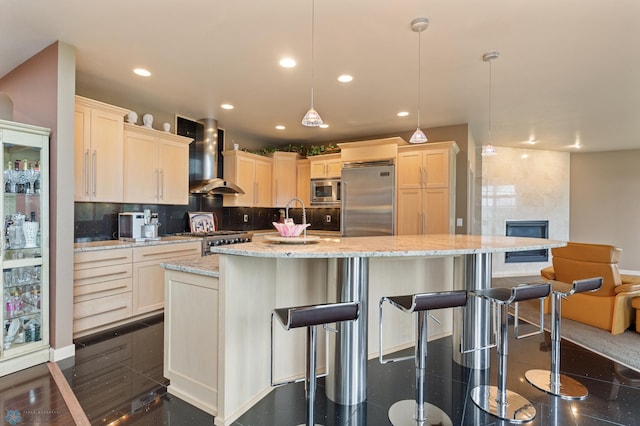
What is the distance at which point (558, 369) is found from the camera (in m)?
2.43

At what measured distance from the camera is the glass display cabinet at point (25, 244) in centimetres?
259

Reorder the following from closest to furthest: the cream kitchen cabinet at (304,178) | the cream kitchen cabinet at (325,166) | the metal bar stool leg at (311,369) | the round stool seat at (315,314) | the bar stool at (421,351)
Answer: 1. the round stool seat at (315,314)
2. the metal bar stool leg at (311,369)
3. the bar stool at (421,351)
4. the cream kitchen cabinet at (325,166)
5. the cream kitchen cabinet at (304,178)

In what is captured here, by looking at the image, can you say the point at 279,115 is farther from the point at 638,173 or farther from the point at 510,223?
the point at 638,173

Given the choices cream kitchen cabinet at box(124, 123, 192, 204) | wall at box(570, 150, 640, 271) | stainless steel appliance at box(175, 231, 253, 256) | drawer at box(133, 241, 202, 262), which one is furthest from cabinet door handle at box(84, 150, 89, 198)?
wall at box(570, 150, 640, 271)

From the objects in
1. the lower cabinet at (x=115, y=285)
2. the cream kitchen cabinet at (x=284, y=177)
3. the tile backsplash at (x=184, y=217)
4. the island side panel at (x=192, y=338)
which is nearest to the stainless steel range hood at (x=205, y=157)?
the tile backsplash at (x=184, y=217)

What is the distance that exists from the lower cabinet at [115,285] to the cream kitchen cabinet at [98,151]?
654mm

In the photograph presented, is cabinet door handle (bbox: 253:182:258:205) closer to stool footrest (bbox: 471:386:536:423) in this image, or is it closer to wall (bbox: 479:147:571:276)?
stool footrest (bbox: 471:386:536:423)

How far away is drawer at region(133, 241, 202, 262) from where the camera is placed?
368cm

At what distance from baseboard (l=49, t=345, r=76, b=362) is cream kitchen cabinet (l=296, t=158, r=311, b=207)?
159 inches

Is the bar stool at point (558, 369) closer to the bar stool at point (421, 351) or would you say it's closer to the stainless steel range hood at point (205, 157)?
the bar stool at point (421, 351)

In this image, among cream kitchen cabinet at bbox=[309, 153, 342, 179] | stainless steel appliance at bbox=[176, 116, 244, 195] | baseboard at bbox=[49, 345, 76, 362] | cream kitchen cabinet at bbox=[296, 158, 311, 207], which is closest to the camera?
baseboard at bbox=[49, 345, 76, 362]

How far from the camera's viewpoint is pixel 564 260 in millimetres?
3893

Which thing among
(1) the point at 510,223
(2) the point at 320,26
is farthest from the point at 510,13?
(1) the point at 510,223

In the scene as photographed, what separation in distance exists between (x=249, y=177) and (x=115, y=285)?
8.98ft
